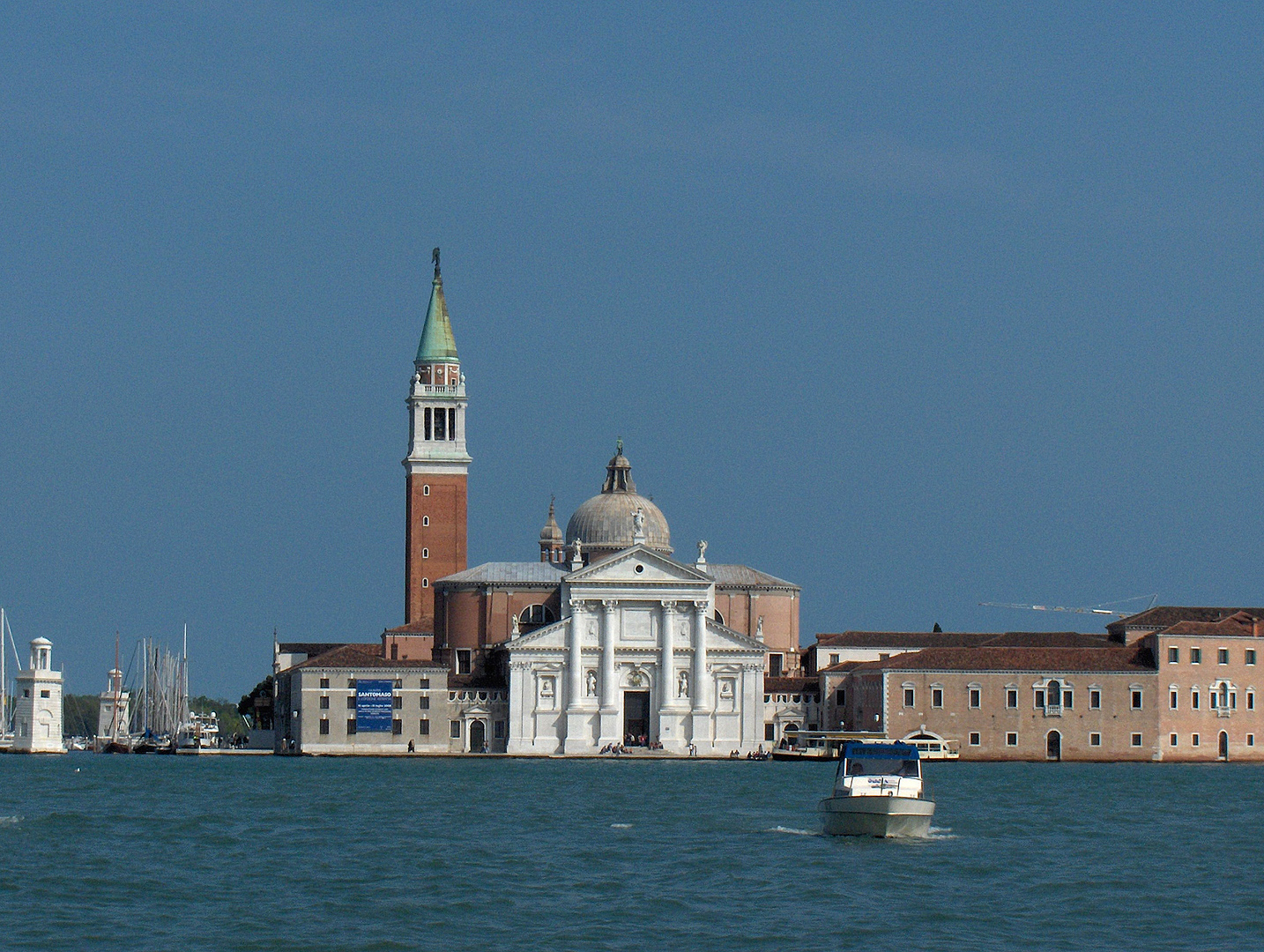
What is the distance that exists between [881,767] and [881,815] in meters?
1.72

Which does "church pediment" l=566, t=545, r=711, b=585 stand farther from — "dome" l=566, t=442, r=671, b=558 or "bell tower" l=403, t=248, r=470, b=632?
"bell tower" l=403, t=248, r=470, b=632

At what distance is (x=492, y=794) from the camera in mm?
53281

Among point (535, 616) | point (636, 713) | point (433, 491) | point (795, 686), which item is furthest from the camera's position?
point (433, 491)

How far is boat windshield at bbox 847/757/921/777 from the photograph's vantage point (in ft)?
131

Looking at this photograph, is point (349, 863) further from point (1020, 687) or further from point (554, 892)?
point (1020, 687)

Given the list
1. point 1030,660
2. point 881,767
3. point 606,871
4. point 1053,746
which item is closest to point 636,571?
point 1030,660

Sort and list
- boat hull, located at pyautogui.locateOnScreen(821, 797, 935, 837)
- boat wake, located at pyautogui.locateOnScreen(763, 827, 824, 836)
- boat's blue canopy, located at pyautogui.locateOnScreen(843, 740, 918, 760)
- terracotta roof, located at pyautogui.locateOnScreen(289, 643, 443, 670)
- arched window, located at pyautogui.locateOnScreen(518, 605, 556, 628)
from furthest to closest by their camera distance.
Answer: arched window, located at pyautogui.locateOnScreen(518, 605, 556, 628)
terracotta roof, located at pyautogui.locateOnScreen(289, 643, 443, 670)
boat wake, located at pyautogui.locateOnScreen(763, 827, 824, 836)
boat's blue canopy, located at pyautogui.locateOnScreen(843, 740, 918, 760)
boat hull, located at pyautogui.locateOnScreen(821, 797, 935, 837)

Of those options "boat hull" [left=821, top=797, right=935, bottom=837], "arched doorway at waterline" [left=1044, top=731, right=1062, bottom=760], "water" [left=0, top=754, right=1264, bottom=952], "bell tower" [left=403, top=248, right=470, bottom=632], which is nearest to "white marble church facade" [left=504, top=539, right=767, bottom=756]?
"arched doorway at waterline" [left=1044, top=731, right=1062, bottom=760]

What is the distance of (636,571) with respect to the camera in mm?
81188

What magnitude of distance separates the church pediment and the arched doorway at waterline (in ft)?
43.3

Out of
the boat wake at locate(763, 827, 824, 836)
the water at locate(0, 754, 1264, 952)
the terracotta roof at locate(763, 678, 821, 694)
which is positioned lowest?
the water at locate(0, 754, 1264, 952)

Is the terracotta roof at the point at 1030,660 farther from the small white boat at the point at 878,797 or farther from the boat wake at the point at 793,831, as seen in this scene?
the small white boat at the point at 878,797

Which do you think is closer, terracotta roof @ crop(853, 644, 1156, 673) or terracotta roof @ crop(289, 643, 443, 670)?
terracotta roof @ crop(853, 644, 1156, 673)

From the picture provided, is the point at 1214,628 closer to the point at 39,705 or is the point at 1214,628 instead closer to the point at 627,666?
the point at 627,666
